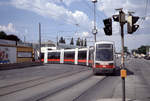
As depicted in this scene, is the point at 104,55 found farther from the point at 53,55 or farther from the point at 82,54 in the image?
the point at 53,55

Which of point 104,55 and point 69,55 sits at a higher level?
point 104,55

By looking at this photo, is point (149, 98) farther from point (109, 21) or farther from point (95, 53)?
point (95, 53)

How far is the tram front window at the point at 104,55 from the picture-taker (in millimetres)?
18578

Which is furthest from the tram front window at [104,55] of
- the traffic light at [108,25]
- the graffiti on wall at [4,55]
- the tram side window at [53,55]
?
the tram side window at [53,55]

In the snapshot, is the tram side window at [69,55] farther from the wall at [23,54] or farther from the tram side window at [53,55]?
the wall at [23,54]

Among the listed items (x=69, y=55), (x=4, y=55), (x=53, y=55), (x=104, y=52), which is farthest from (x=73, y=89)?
(x=53, y=55)

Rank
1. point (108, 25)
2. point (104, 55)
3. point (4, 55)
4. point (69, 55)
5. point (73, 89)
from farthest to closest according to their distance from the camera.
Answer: point (69, 55) → point (4, 55) → point (104, 55) → point (73, 89) → point (108, 25)

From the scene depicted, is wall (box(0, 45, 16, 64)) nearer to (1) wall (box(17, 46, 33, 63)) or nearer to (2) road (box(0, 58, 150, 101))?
(1) wall (box(17, 46, 33, 63))

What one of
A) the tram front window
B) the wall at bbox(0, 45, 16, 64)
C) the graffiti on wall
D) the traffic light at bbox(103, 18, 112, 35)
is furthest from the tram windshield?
the wall at bbox(0, 45, 16, 64)

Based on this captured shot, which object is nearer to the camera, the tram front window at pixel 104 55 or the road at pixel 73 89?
the road at pixel 73 89

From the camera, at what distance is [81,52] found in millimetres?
35781

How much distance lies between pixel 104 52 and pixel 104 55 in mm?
304

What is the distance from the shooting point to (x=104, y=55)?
18781 millimetres

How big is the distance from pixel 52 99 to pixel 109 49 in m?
11.4
